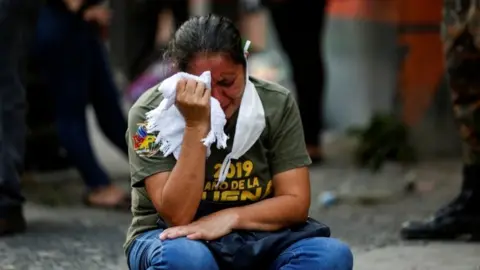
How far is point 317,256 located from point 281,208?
191 mm

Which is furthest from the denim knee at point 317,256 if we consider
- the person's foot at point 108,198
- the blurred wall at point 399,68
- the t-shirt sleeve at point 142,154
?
the blurred wall at point 399,68

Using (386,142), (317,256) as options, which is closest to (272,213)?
(317,256)

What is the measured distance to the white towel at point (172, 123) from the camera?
11.2 ft

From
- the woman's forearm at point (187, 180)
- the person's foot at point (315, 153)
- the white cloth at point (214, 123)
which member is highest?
the white cloth at point (214, 123)

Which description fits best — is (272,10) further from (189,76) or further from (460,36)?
(189,76)

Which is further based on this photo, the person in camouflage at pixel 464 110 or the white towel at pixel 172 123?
the person in camouflage at pixel 464 110

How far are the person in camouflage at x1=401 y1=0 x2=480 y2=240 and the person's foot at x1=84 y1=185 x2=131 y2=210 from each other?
A: 1.51 m

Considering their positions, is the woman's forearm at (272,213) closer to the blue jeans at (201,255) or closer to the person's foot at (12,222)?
the blue jeans at (201,255)

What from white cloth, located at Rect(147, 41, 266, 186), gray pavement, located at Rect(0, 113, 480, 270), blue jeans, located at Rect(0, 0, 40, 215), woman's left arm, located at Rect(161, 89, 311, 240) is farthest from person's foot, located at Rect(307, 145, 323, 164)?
white cloth, located at Rect(147, 41, 266, 186)

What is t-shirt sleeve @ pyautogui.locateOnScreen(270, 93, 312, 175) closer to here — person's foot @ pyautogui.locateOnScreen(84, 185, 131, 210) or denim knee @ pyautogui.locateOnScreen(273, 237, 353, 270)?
denim knee @ pyautogui.locateOnScreen(273, 237, 353, 270)

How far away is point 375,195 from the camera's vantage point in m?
5.89

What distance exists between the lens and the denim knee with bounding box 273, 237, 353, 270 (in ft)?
11.1

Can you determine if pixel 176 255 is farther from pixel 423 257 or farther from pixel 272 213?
pixel 423 257

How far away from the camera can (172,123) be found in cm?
346
